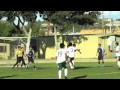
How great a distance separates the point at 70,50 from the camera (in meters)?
30.4

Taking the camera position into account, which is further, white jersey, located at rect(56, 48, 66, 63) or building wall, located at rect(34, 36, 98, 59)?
building wall, located at rect(34, 36, 98, 59)

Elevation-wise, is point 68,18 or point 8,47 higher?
point 68,18

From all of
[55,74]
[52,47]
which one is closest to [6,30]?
[52,47]

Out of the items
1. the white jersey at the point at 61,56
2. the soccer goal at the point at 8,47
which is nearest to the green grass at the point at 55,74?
the white jersey at the point at 61,56

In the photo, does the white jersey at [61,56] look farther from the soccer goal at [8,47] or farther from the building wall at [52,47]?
the building wall at [52,47]

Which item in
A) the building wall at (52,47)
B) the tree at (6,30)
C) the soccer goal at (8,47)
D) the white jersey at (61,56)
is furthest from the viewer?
the tree at (6,30)

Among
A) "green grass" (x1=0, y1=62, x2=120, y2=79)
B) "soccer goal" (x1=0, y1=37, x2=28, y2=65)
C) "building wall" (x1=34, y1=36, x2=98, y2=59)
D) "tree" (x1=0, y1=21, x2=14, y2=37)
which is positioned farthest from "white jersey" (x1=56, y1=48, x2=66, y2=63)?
"tree" (x1=0, y1=21, x2=14, y2=37)

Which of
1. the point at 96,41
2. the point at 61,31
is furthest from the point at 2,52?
the point at 96,41

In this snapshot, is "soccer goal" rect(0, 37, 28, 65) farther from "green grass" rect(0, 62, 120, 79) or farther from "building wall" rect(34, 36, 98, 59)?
"green grass" rect(0, 62, 120, 79)

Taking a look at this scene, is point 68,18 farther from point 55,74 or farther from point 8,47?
point 55,74

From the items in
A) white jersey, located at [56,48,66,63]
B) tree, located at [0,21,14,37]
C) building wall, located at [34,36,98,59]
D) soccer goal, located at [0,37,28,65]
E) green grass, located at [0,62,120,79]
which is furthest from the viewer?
tree, located at [0,21,14,37]
